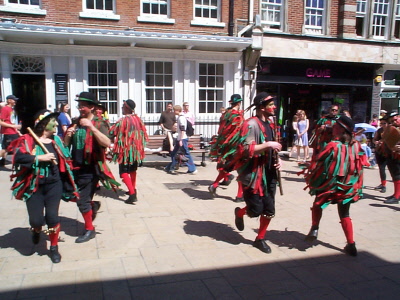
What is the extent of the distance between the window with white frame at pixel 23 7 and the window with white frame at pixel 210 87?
5767mm

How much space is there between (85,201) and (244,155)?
2056 millimetres

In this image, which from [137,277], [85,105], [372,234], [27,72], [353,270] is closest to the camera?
[137,277]

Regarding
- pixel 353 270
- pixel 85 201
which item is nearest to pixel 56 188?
pixel 85 201

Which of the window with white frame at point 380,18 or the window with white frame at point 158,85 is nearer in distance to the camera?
the window with white frame at point 158,85

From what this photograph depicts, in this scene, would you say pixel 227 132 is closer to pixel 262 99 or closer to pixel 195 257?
pixel 262 99

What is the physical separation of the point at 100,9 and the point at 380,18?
11.6m

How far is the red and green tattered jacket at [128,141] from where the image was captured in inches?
259

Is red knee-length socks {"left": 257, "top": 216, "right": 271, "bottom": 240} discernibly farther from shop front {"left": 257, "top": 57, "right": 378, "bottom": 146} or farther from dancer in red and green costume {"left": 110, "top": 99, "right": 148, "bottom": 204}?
shop front {"left": 257, "top": 57, "right": 378, "bottom": 146}

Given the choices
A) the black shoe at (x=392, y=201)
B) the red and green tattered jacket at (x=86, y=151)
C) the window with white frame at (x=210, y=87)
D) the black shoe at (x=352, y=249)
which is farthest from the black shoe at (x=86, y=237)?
the window with white frame at (x=210, y=87)

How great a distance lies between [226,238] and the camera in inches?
198

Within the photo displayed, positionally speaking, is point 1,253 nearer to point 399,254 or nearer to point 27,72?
point 399,254

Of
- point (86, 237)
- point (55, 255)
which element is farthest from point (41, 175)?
point (86, 237)

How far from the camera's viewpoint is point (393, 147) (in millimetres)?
6730

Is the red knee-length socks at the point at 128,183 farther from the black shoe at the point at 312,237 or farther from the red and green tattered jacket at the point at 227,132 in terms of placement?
the black shoe at the point at 312,237
